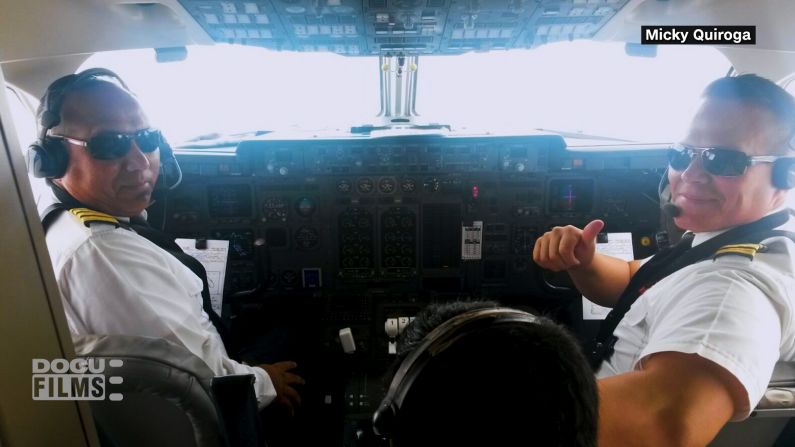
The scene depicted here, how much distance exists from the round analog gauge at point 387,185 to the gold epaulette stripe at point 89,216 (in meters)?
1.49

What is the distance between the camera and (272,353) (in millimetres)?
2086

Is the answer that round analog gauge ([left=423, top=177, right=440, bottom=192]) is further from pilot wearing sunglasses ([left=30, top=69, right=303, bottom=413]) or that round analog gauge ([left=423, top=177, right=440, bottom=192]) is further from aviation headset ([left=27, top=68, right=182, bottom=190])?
aviation headset ([left=27, top=68, right=182, bottom=190])

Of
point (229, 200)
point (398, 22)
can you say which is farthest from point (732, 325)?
point (229, 200)

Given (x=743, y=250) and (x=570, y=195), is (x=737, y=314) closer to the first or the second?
(x=743, y=250)

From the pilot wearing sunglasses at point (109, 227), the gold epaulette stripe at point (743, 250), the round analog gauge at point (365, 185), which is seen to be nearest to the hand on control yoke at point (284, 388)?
the pilot wearing sunglasses at point (109, 227)

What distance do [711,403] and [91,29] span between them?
2577 millimetres

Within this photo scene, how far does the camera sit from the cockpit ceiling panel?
1.40 meters

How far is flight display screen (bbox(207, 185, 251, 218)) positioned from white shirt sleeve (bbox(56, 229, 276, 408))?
1.24 metres

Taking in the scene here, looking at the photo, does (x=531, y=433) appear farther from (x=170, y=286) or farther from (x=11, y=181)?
(x=170, y=286)

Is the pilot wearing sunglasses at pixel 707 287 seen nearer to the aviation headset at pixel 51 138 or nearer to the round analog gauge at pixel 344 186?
the round analog gauge at pixel 344 186

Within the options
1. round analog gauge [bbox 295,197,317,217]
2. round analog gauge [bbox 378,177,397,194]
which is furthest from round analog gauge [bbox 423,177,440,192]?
round analog gauge [bbox 295,197,317,217]

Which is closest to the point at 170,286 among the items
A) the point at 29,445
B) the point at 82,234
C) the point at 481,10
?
the point at 82,234

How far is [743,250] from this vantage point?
1.12 meters

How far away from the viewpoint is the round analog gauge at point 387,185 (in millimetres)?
2516
